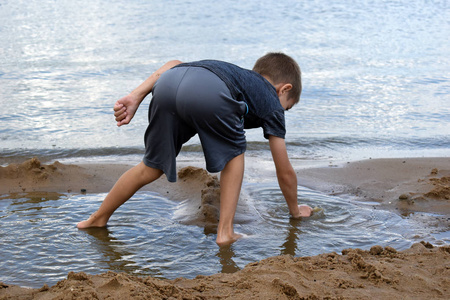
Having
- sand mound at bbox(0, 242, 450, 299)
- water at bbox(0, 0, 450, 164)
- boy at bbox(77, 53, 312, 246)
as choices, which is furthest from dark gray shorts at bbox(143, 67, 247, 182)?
water at bbox(0, 0, 450, 164)

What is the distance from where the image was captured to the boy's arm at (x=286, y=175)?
3.06 meters

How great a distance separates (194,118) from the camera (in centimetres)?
280

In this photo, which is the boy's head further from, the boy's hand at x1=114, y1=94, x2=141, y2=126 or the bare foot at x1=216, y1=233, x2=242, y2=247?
the bare foot at x1=216, y1=233, x2=242, y2=247

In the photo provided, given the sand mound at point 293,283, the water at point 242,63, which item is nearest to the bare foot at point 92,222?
the sand mound at point 293,283

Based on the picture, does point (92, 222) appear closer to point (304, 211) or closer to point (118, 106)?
point (118, 106)

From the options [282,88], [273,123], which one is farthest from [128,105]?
[282,88]

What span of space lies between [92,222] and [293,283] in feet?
5.01

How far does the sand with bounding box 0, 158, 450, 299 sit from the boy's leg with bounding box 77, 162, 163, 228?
1.62 ft

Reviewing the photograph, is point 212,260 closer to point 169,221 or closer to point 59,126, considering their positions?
point 169,221

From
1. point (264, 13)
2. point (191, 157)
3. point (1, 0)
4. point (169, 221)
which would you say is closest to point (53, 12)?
point (1, 0)

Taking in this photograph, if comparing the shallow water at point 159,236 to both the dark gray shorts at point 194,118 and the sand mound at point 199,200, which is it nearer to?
the sand mound at point 199,200

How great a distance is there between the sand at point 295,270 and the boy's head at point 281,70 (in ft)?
3.30

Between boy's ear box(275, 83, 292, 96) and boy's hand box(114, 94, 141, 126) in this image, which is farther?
boy's ear box(275, 83, 292, 96)

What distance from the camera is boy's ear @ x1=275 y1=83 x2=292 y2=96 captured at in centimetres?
315
